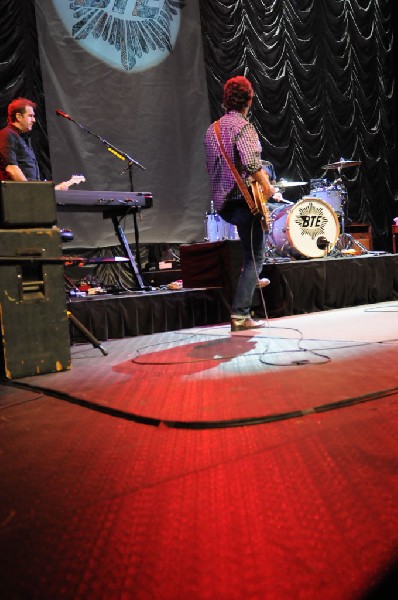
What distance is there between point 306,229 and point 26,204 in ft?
11.8

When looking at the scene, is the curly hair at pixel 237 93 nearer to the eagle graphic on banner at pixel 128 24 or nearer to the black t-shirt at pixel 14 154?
the black t-shirt at pixel 14 154

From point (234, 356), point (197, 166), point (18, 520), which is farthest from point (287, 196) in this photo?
point (18, 520)

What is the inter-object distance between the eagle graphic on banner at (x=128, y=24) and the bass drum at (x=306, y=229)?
291cm

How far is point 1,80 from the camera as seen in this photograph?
6.39 meters

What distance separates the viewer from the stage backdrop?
684 centimetres

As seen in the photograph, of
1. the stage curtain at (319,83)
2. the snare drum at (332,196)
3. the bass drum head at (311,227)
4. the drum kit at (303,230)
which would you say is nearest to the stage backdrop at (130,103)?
the stage curtain at (319,83)

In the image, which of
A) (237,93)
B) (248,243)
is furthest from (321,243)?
(237,93)

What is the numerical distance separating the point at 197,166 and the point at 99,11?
225 centimetres

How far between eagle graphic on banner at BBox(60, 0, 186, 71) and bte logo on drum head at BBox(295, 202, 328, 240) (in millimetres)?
3074

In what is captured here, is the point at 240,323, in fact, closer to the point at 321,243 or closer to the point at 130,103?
the point at 321,243

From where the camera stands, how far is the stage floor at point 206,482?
3.40 feet

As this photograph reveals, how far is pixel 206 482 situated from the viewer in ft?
4.89

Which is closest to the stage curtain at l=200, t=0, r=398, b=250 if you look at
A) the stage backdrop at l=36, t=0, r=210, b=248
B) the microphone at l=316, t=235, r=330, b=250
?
the stage backdrop at l=36, t=0, r=210, b=248

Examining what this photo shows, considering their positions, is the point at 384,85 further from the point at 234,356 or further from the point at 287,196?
the point at 234,356
